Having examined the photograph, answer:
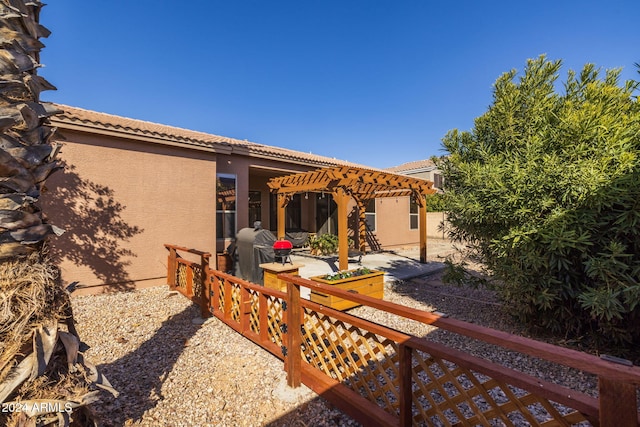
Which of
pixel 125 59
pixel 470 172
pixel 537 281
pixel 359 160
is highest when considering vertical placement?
pixel 125 59

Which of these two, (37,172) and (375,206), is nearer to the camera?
(37,172)

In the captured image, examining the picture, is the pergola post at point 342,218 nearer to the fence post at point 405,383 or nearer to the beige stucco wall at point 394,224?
the fence post at point 405,383

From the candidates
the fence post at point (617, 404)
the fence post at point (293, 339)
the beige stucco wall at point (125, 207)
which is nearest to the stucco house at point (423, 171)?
the beige stucco wall at point (125, 207)

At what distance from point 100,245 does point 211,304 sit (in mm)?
3104

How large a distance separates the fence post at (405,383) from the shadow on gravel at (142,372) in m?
2.25

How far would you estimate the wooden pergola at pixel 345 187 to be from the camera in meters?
7.35

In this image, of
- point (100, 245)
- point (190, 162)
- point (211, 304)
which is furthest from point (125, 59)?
point (211, 304)

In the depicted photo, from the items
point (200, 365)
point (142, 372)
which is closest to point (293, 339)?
point (200, 365)

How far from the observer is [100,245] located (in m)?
6.04

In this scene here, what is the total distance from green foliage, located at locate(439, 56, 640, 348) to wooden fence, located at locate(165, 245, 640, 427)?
4.79 ft

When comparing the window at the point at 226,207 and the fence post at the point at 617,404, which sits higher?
the window at the point at 226,207

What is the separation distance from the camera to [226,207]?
328 inches

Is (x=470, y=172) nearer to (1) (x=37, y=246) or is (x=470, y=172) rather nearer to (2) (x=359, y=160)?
(1) (x=37, y=246)

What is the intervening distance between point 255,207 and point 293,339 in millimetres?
9676
